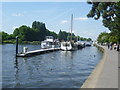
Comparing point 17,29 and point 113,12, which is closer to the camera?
point 113,12

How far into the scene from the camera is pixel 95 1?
25453mm

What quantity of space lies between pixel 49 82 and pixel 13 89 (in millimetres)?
2905

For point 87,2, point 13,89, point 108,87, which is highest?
point 87,2

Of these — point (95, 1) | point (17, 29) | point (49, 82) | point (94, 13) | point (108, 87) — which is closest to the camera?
point (108, 87)

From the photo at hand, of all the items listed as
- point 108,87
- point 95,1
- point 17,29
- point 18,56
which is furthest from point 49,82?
point 17,29

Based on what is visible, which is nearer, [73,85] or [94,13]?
[73,85]

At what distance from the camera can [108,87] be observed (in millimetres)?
9523

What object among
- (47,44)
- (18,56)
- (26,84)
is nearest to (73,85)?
(26,84)

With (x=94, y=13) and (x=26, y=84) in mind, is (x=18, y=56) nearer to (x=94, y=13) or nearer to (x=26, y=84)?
(x=94, y=13)

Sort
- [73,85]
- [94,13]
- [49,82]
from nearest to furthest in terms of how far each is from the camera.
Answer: [73,85] < [49,82] < [94,13]

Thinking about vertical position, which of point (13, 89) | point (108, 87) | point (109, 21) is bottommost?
point (13, 89)

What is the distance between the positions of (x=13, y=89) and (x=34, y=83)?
76.1 inches

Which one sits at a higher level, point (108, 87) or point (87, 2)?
point (87, 2)

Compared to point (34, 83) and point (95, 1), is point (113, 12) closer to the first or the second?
point (95, 1)
